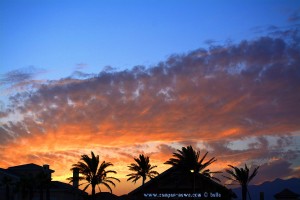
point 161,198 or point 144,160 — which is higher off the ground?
point 144,160

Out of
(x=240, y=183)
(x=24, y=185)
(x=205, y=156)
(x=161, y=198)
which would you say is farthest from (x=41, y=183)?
(x=240, y=183)

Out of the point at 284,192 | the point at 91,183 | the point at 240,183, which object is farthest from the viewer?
the point at 284,192

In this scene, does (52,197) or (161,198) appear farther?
(52,197)

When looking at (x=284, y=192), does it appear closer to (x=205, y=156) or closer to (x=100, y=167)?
(x=205, y=156)

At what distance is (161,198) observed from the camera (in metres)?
73.9

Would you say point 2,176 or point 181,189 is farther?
point 2,176

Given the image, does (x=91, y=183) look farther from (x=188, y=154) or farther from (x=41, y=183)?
(x=188, y=154)

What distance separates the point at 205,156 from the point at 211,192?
633 cm

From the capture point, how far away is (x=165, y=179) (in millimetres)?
74250

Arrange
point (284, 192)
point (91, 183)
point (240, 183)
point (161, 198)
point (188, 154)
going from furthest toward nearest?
point (284, 192)
point (240, 183)
point (91, 183)
point (161, 198)
point (188, 154)

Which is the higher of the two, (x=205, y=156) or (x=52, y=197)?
(x=205, y=156)

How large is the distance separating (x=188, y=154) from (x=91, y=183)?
18849mm

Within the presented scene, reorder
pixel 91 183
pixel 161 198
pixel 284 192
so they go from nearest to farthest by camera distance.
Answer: pixel 161 198, pixel 91 183, pixel 284 192

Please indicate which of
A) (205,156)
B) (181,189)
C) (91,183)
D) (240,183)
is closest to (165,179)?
(181,189)
